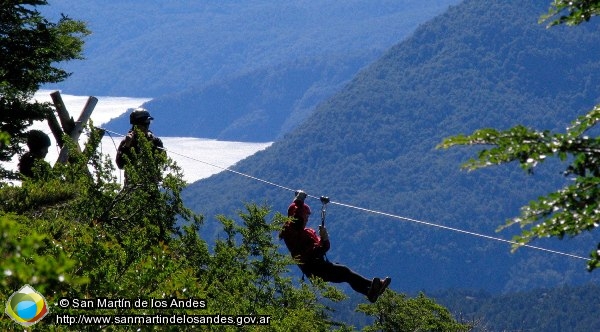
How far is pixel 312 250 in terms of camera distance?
14.8 metres

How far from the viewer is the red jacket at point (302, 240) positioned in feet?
47.3

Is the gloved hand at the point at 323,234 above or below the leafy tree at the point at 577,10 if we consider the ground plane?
above

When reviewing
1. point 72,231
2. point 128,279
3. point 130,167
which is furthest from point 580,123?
point 130,167

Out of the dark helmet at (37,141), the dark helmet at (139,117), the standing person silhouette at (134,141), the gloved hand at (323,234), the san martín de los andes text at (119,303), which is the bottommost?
the san martín de los andes text at (119,303)

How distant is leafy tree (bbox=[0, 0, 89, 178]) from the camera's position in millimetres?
17531

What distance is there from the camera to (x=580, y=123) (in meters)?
5.73

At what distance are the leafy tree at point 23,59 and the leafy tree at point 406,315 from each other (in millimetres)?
8465

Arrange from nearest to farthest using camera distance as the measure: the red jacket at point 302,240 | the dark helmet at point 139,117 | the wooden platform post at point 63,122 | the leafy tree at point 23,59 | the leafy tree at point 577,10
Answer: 1. the leafy tree at point 577,10
2. the red jacket at point 302,240
3. the dark helmet at point 139,117
4. the leafy tree at point 23,59
5. the wooden platform post at point 63,122

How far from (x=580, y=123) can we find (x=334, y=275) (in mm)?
9481


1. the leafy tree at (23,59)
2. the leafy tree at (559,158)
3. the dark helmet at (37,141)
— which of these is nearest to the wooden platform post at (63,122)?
the leafy tree at (23,59)

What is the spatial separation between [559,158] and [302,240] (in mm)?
9425

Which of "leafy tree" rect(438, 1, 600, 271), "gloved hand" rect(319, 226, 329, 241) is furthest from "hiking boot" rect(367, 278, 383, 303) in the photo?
"leafy tree" rect(438, 1, 600, 271)

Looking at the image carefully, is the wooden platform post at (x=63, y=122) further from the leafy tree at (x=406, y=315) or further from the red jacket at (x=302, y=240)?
the leafy tree at (x=406, y=315)

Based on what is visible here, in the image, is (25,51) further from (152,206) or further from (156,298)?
(156,298)
